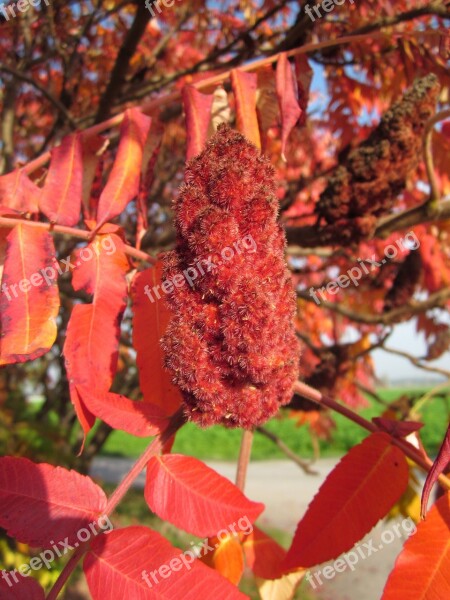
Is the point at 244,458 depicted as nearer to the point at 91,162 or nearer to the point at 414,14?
the point at 91,162

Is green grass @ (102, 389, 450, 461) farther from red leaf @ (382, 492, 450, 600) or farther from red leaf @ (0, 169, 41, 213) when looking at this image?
red leaf @ (382, 492, 450, 600)

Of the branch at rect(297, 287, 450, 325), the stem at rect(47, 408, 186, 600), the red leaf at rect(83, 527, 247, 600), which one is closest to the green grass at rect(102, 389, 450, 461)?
the branch at rect(297, 287, 450, 325)

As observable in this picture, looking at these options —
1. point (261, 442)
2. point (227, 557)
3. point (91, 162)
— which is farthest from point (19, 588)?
point (261, 442)

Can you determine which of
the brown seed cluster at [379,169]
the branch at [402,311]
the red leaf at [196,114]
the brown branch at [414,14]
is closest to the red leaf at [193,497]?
the red leaf at [196,114]

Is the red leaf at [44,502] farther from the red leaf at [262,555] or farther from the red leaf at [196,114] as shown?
the red leaf at [196,114]

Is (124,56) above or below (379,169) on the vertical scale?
above

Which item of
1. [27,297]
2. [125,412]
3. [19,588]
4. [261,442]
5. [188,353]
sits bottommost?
[261,442]
